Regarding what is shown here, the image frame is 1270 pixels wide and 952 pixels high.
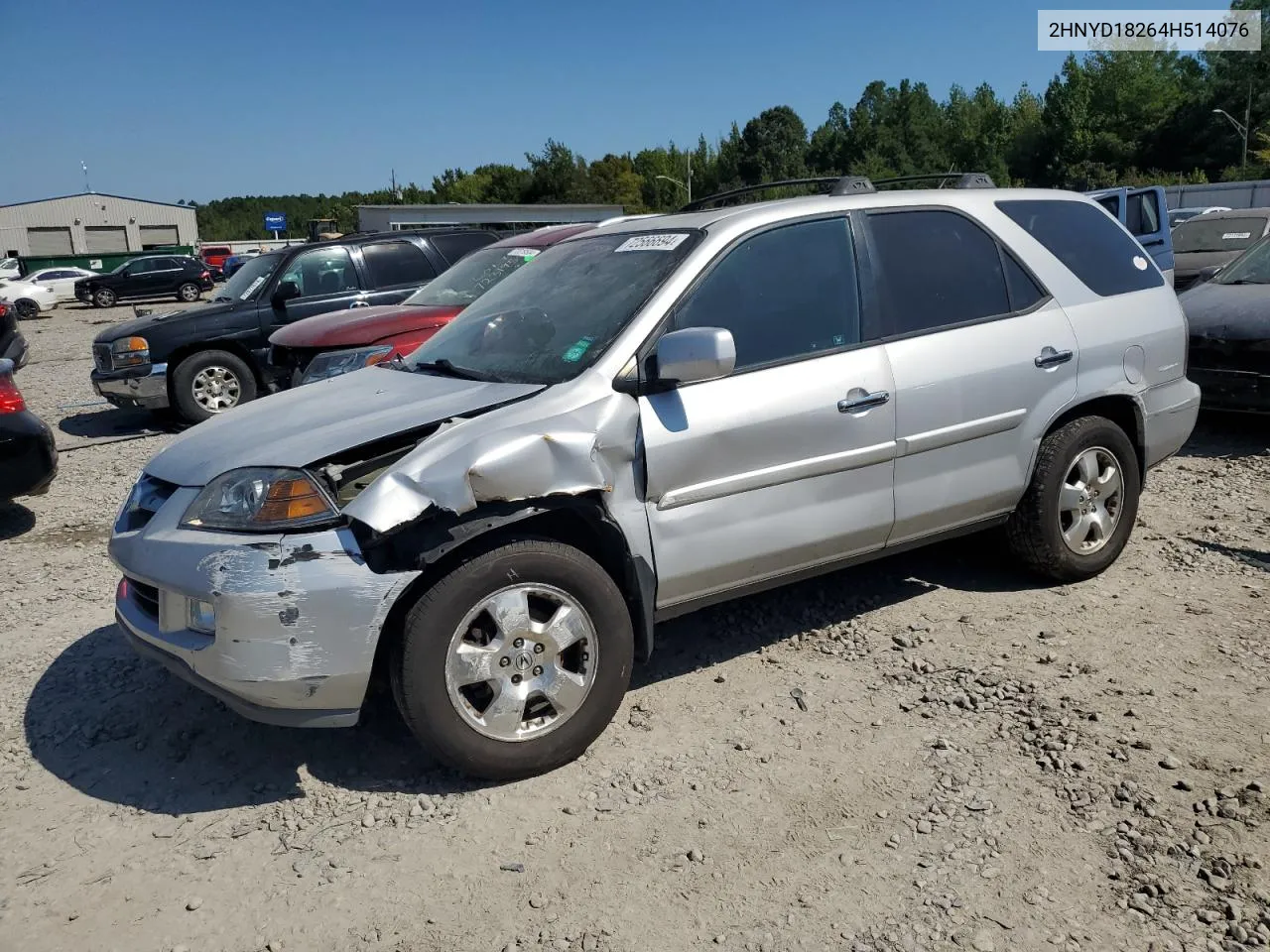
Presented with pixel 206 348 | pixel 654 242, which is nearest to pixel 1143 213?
pixel 654 242

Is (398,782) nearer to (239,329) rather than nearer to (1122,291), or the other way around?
(1122,291)

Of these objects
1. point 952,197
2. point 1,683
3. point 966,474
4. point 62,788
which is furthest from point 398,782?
point 952,197

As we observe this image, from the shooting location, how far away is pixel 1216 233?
12.6m

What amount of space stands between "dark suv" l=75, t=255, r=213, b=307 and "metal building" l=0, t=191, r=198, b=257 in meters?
37.5

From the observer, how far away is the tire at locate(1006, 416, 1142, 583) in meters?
4.37

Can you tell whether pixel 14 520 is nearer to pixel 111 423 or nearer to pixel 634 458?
pixel 111 423

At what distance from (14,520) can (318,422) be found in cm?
459

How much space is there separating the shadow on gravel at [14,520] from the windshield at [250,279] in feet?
12.5

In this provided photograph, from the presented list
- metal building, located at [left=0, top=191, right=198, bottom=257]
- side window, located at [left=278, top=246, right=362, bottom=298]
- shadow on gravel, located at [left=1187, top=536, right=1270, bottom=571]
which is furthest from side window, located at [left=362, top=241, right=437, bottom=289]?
metal building, located at [left=0, top=191, right=198, bottom=257]

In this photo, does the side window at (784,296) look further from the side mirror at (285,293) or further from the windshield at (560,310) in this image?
the side mirror at (285,293)

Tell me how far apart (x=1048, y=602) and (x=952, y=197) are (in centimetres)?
187

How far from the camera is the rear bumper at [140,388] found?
959 cm

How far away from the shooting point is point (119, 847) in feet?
10.00

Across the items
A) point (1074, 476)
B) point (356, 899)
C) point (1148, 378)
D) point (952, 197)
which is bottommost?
point (356, 899)
